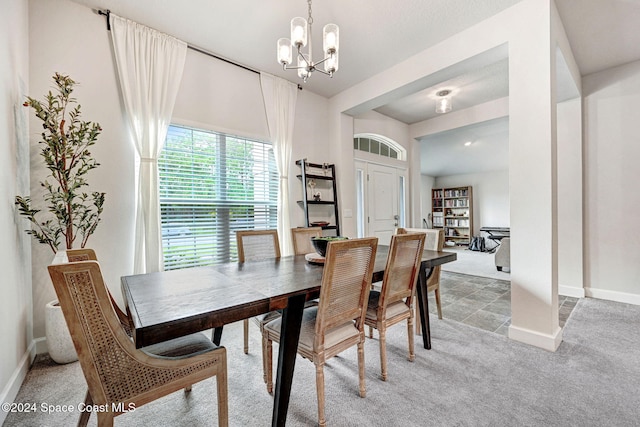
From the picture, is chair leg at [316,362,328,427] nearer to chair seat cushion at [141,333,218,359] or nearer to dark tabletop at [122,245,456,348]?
dark tabletop at [122,245,456,348]

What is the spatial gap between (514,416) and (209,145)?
136 inches

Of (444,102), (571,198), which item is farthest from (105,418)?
(571,198)

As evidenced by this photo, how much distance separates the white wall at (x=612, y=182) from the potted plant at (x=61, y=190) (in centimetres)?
558

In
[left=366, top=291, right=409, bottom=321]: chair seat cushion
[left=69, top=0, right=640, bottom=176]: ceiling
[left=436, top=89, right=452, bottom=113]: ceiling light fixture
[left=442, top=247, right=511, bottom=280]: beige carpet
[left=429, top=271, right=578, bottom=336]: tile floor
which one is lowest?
[left=442, top=247, right=511, bottom=280]: beige carpet

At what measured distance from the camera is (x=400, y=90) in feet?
11.0

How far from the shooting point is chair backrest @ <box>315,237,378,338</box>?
4.51 ft

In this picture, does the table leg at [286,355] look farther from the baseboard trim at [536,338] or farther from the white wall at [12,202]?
the baseboard trim at [536,338]

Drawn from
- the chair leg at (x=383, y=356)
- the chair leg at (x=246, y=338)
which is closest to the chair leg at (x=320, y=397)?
the chair leg at (x=383, y=356)

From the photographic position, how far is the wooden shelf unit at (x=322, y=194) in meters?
3.72

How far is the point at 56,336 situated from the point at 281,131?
9.78 feet

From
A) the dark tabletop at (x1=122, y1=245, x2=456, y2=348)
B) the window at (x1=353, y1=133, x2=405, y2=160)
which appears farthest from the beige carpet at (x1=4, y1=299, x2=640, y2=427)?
the window at (x1=353, y1=133, x2=405, y2=160)

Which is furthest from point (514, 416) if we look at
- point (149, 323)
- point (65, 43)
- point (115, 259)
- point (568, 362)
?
point (65, 43)

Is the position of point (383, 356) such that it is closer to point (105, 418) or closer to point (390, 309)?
point (390, 309)

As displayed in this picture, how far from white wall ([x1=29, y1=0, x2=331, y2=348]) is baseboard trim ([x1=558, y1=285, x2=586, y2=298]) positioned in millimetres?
4915
